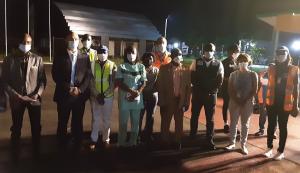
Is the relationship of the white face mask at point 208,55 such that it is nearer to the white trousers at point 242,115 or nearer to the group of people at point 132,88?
the group of people at point 132,88

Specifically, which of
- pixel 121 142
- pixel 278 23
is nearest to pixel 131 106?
pixel 121 142

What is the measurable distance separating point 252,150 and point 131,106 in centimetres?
273

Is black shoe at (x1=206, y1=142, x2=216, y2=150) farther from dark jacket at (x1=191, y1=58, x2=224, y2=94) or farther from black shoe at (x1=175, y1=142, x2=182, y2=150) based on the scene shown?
dark jacket at (x1=191, y1=58, x2=224, y2=94)

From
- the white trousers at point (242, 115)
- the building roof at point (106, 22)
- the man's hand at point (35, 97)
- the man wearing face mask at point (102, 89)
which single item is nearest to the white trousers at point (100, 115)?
the man wearing face mask at point (102, 89)

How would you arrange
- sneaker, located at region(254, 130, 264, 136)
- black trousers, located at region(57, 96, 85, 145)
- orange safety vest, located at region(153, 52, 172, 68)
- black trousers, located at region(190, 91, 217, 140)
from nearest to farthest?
1. black trousers, located at region(57, 96, 85, 145)
2. black trousers, located at region(190, 91, 217, 140)
3. orange safety vest, located at region(153, 52, 172, 68)
4. sneaker, located at region(254, 130, 264, 136)

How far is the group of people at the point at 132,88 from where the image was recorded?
584cm

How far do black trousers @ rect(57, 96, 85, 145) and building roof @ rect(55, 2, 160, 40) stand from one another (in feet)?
96.4

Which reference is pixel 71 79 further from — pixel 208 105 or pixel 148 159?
pixel 208 105

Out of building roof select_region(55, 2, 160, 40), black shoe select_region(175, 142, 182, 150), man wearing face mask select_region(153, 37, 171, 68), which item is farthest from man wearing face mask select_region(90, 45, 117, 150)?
building roof select_region(55, 2, 160, 40)

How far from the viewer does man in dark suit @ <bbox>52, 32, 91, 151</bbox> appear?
6074 mm

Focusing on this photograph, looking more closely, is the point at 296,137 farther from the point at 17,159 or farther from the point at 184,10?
the point at 184,10

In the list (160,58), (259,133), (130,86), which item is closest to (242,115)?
(259,133)

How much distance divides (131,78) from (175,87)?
0.95m

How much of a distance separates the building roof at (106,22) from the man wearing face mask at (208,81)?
96.3 ft
